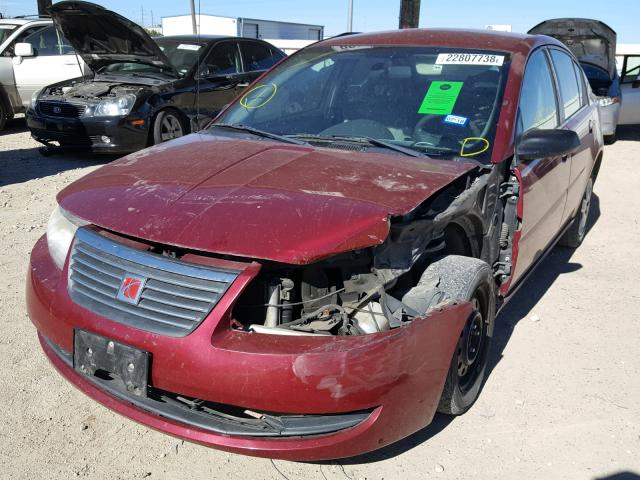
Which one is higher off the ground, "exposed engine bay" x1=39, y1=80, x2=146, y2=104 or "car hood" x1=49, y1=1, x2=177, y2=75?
"car hood" x1=49, y1=1, x2=177, y2=75

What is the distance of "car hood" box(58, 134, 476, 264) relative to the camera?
2258 mm

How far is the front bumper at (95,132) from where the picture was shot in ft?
25.2

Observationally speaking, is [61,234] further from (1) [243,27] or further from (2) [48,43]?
(1) [243,27]

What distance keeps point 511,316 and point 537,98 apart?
4.45 ft

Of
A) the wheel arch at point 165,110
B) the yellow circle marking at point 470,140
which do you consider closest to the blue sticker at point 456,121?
the yellow circle marking at point 470,140

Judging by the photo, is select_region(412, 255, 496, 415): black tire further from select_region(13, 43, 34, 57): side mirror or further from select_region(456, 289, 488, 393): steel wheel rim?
select_region(13, 43, 34, 57): side mirror

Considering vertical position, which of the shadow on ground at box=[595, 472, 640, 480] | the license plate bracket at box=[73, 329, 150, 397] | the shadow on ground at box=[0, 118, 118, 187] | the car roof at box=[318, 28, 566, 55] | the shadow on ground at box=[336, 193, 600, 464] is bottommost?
the shadow on ground at box=[0, 118, 118, 187]

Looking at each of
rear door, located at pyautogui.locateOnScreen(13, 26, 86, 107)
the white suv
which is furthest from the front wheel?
rear door, located at pyautogui.locateOnScreen(13, 26, 86, 107)

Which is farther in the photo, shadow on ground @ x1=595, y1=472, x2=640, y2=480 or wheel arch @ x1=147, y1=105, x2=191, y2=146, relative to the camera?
wheel arch @ x1=147, y1=105, x2=191, y2=146

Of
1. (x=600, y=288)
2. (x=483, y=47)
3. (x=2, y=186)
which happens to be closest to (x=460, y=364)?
(x=483, y=47)

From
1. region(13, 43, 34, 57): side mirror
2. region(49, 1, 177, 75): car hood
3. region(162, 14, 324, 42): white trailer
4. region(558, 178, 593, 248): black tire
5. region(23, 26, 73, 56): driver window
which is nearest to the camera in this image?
region(558, 178, 593, 248): black tire

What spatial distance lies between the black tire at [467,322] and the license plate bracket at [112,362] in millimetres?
1163

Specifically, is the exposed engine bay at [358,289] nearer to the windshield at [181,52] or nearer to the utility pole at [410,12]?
the windshield at [181,52]

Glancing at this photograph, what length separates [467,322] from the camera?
2.72m
